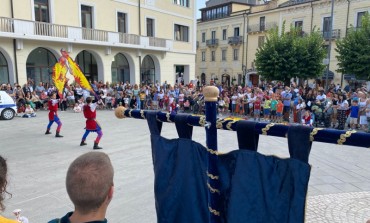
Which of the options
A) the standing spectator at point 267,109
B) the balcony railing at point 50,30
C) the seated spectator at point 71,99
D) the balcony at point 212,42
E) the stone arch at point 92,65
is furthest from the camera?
the balcony at point 212,42

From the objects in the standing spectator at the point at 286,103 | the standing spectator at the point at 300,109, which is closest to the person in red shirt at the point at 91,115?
the standing spectator at the point at 300,109

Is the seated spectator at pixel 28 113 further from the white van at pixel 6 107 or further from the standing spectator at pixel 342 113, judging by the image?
the standing spectator at pixel 342 113

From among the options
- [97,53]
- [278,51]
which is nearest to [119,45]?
[97,53]

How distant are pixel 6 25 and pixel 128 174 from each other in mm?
16633

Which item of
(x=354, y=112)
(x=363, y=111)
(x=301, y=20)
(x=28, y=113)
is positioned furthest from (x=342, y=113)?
(x=301, y=20)

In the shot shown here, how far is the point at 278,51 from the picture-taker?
87.4 ft

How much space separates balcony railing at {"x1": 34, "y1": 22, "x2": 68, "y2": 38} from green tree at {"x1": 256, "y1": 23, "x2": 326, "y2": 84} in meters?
16.4

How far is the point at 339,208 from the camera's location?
544 centimetres

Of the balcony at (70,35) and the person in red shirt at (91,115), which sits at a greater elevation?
the balcony at (70,35)

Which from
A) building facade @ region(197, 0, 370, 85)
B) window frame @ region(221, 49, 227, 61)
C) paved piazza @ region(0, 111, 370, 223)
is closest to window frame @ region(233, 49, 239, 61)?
building facade @ region(197, 0, 370, 85)

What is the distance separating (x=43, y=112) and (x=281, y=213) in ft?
62.2

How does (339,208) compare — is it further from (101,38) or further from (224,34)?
(224,34)

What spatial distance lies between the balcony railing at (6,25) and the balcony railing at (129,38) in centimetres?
878

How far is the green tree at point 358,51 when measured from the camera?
23141 millimetres
